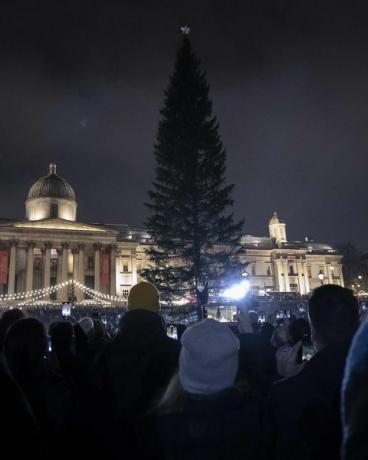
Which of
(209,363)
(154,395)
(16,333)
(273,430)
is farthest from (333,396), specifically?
(16,333)

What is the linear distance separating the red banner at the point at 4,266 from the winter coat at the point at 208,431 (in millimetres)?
53381

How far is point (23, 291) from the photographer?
5291cm

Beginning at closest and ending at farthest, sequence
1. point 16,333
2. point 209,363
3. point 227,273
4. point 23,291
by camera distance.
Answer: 1. point 209,363
2. point 16,333
3. point 227,273
4. point 23,291

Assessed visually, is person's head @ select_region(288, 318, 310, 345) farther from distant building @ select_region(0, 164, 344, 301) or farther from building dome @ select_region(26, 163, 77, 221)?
building dome @ select_region(26, 163, 77, 221)

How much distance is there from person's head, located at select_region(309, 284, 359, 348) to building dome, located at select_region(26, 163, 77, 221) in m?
59.9

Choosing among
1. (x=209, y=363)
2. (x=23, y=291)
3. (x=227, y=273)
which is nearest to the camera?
(x=209, y=363)

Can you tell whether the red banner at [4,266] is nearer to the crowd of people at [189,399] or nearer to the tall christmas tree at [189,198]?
the tall christmas tree at [189,198]

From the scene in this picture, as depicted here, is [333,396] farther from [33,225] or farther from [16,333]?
[33,225]

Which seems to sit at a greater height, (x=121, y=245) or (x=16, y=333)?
(x=121, y=245)

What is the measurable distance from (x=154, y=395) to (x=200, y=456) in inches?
41.8

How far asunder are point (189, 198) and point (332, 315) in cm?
3148

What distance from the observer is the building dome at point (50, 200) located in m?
→ 61.3

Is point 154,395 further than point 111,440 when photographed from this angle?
Yes

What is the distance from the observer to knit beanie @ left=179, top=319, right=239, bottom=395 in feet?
7.64
